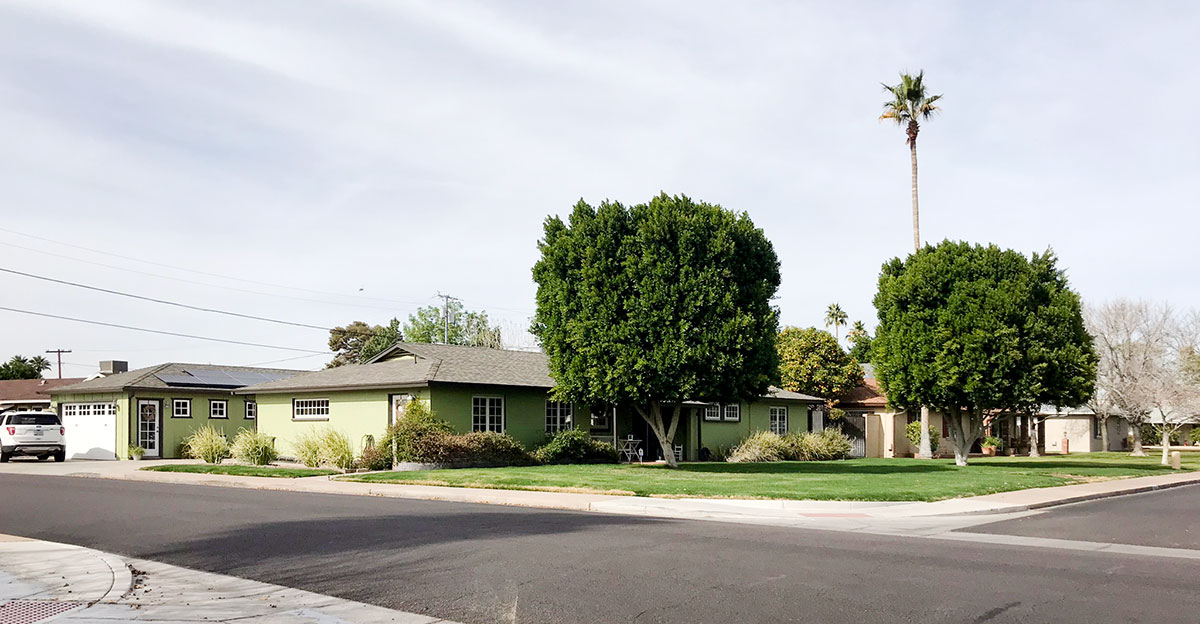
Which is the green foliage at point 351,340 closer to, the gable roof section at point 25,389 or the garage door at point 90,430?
the gable roof section at point 25,389

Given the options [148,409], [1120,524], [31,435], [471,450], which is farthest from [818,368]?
[31,435]

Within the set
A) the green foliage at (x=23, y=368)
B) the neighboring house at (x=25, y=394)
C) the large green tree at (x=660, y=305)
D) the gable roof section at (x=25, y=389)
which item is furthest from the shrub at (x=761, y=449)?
the green foliage at (x=23, y=368)

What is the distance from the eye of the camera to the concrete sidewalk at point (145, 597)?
8.51 metres

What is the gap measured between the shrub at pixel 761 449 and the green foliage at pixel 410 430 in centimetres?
1242

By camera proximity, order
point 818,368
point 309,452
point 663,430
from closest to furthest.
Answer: point 309,452
point 663,430
point 818,368

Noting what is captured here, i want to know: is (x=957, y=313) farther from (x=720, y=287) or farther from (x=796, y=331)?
(x=796, y=331)

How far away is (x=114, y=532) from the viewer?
47.6ft

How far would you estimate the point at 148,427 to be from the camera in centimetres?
4044

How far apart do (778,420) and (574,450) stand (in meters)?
13.0

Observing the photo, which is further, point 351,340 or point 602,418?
point 351,340

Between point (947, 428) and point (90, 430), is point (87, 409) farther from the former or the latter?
point (947, 428)

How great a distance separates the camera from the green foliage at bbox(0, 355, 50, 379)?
9050 cm

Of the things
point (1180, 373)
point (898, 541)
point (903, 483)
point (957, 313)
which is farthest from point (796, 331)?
point (898, 541)

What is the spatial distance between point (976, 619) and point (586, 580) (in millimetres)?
3790
